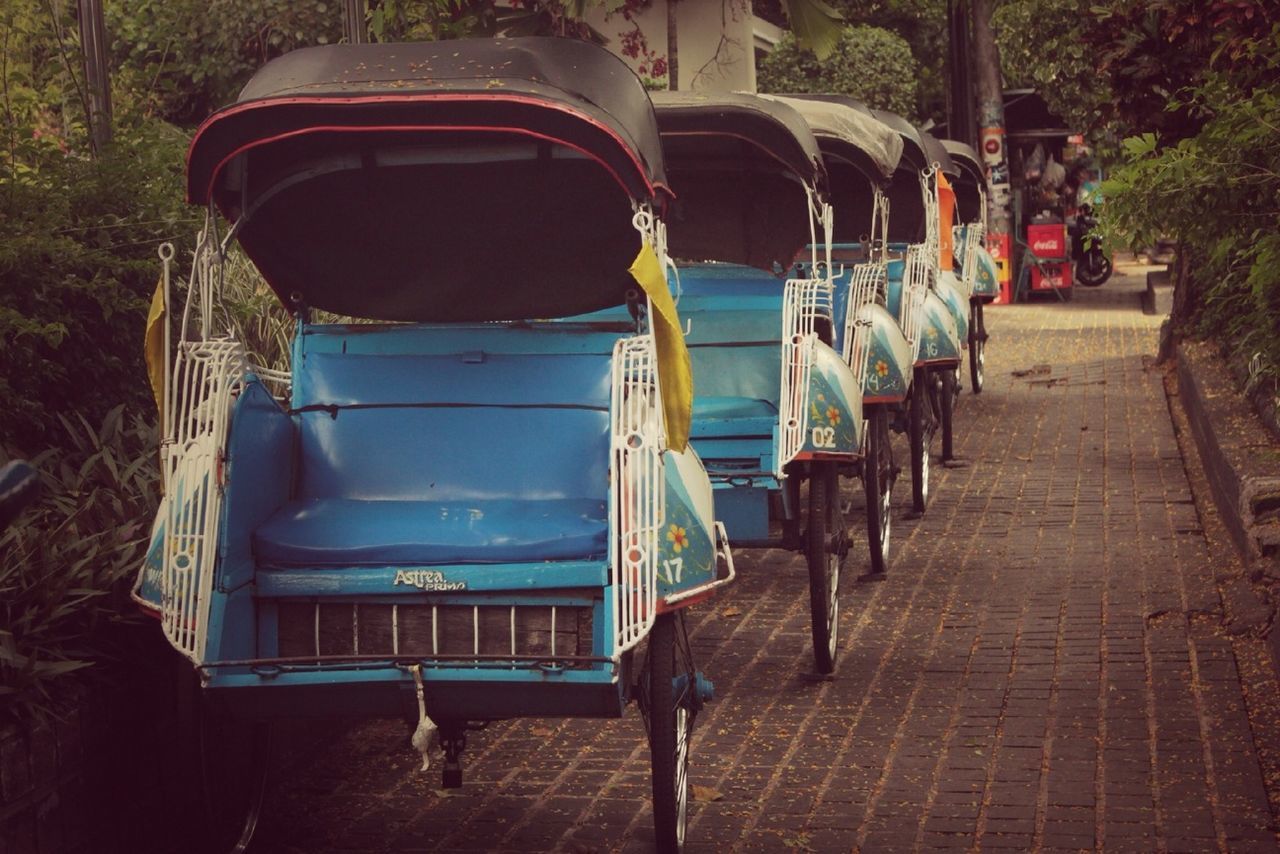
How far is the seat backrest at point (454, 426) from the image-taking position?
5734 mm

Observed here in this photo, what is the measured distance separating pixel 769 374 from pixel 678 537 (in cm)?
329

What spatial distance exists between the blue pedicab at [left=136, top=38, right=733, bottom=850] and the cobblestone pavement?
0.67 metres

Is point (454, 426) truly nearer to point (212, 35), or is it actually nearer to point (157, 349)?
point (157, 349)

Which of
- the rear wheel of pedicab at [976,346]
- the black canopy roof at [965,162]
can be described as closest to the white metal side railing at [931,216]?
the rear wheel of pedicab at [976,346]

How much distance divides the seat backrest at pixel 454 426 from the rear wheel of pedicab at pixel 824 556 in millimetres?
1981

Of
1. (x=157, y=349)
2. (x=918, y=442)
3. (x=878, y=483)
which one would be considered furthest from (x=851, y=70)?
(x=157, y=349)

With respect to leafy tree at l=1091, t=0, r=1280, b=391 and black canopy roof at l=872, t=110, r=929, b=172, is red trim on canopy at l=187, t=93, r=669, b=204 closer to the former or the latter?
leafy tree at l=1091, t=0, r=1280, b=391

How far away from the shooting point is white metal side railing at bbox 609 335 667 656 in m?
4.98

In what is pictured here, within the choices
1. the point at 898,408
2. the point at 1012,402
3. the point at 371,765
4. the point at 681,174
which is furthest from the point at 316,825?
the point at 1012,402

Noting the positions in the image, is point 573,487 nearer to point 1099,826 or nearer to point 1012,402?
point 1099,826

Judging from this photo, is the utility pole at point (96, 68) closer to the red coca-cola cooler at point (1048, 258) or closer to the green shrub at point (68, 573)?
the green shrub at point (68, 573)

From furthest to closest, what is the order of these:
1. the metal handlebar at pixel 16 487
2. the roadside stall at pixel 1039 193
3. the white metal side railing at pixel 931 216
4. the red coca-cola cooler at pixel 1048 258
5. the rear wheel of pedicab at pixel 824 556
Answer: the roadside stall at pixel 1039 193 → the red coca-cola cooler at pixel 1048 258 → the white metal side railing at pixel 931 216 → the rear wheel of pedicab at pixel 824 556 → the metal handlebar at pixel 16 487

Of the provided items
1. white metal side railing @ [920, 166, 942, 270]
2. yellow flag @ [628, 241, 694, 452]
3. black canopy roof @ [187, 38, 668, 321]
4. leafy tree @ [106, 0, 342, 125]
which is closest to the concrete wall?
leafy tree @ [106, 0, 342, 125]

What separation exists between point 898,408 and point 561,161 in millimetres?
5773
